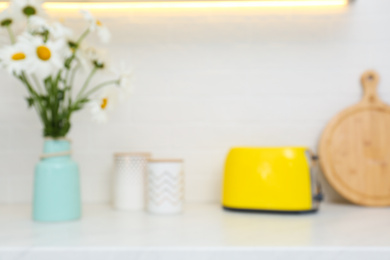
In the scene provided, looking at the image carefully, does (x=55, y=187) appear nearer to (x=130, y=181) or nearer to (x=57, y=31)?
(x=130, y=181)

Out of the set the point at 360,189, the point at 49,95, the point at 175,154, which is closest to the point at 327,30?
the point at 360,189

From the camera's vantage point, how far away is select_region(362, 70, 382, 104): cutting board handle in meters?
1.37

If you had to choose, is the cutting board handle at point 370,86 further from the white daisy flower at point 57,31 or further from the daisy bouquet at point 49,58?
the white daisy flower at point 57,31

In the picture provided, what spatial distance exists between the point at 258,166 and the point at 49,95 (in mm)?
563

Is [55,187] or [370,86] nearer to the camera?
[55,187]

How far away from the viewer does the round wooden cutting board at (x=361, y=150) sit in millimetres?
1323

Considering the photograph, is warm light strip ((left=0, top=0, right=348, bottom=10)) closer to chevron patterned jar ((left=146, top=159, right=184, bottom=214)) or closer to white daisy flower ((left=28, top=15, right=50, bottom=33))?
white daisy flower ((left=28, top=15, right=50, bottom=33))

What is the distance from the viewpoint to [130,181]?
4.14ft

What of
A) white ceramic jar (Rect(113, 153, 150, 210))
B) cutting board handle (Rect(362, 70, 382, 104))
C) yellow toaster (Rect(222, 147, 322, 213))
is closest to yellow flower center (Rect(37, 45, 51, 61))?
white ceramic jar (Rect(113, 153, 150, 210))

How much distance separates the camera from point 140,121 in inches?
55.2

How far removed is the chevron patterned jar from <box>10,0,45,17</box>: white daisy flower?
47 centimetres

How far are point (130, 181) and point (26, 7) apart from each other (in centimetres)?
53

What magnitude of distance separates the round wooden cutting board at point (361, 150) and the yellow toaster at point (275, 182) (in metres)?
0.16

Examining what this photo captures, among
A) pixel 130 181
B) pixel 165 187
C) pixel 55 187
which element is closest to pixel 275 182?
pixel 165 187
